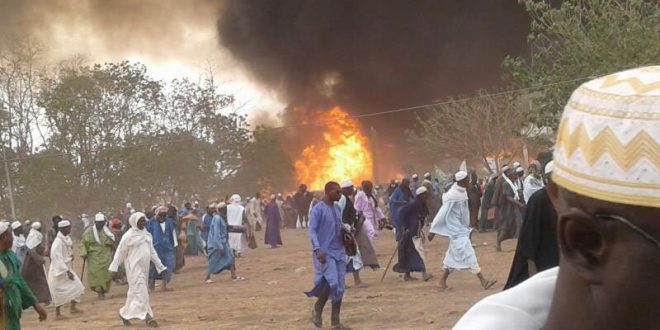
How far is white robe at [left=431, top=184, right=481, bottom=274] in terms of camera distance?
9.83m

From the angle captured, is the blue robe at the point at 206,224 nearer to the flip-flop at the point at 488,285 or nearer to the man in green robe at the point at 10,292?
the flip-flop at the point at 488,285

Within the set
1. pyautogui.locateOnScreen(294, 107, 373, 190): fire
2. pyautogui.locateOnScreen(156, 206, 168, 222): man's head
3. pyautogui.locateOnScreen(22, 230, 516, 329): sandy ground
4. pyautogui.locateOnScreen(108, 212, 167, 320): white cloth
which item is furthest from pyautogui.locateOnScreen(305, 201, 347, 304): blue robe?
pyautogui.locateOnScreen(294, 107, 373, 190): fire

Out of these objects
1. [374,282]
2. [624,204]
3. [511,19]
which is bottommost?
[374,282]

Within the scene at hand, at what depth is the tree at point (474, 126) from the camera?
2744 cm

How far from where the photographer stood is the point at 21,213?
34688 mm

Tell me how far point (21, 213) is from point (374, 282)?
2663 cm

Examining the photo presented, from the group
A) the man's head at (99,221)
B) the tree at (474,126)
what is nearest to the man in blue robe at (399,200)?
the man's head at (99,221)

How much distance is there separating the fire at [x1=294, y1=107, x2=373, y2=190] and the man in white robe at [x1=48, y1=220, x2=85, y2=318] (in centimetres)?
2023

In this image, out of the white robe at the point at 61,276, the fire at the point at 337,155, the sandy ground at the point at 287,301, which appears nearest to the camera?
the sandy ground at the point at 287,301

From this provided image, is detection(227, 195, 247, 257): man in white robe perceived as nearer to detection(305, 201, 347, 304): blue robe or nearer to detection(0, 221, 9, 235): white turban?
detection(305, 201, 347, 304): blue robe

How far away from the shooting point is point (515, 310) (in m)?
1.12

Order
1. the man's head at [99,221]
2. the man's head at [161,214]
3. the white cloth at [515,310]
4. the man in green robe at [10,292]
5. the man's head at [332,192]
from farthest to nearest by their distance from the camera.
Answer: the man's head at [161,214]
the man's head at [99,221]
the man's head at [332,192]
the man in green robe at [10,292]
the white cloth at [515,310]

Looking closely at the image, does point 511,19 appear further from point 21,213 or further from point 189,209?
point 21,213

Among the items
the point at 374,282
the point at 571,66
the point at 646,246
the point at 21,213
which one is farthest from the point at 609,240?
the point at 21,213
